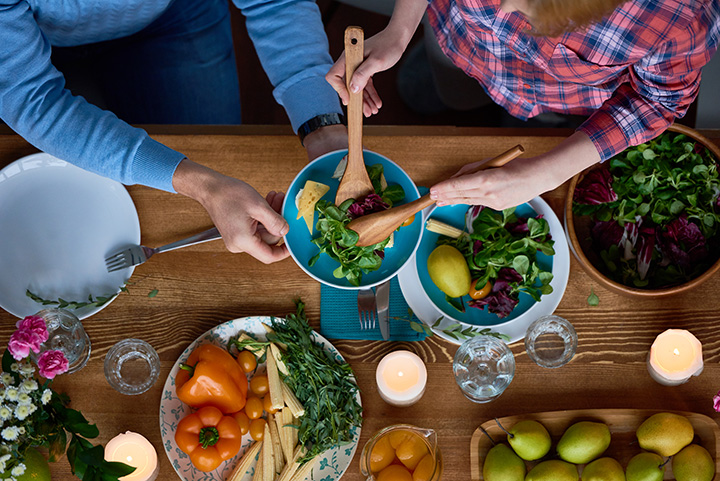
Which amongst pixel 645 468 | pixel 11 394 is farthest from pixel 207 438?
pixel 645 468

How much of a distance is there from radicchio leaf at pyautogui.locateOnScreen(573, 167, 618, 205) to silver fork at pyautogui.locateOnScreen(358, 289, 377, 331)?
0.47 meters

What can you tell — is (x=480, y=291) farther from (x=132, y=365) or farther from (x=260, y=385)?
(x=132, y=365)

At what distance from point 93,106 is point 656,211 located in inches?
47.0

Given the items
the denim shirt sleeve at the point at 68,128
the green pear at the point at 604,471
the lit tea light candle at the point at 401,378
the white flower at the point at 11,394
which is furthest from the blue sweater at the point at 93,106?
the green pear at the point at 604,471

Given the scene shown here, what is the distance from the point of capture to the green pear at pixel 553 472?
940mm

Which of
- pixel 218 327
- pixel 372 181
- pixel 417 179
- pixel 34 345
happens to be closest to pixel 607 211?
pixel 417 179

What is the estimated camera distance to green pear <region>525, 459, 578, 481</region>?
940 millimetres

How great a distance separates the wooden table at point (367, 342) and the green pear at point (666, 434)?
2.4 inches

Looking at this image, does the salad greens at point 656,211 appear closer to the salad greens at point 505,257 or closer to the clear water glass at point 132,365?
the salad greens at point 505,257

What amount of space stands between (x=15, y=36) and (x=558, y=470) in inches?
51.2

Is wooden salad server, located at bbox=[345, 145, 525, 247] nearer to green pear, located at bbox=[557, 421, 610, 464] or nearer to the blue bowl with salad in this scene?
the blue bowl with salad

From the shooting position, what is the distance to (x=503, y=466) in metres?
0.95

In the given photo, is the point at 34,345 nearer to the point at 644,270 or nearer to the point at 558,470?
the point at 558,470

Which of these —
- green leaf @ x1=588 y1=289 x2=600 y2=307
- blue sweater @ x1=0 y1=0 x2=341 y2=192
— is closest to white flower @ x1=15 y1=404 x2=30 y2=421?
blue sweater @ x1=0 y1=0 x2=341 y2=192
